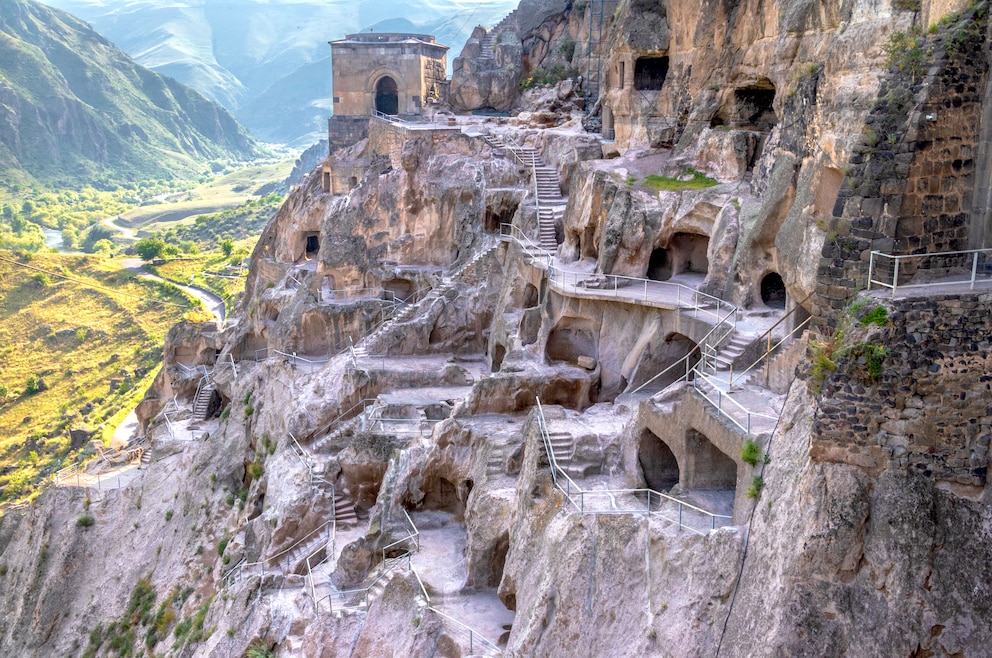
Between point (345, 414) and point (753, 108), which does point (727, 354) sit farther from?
point (345, 414)

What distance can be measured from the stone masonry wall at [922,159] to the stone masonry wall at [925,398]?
3.47 ft

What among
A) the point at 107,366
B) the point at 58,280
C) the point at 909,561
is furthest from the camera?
the point at 58,280

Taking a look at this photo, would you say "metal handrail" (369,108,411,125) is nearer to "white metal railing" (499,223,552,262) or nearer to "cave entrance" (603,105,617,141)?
"cave entrance" (603,105,617,141)

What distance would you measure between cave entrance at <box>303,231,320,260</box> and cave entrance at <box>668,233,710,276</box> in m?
22.5

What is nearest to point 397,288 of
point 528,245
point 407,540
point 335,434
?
point 528,245

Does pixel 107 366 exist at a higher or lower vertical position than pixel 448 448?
lower

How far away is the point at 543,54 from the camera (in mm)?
52250

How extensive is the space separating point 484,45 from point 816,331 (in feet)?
138

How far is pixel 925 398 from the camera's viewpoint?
12.0m

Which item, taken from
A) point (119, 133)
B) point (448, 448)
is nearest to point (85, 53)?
point (119, 133)

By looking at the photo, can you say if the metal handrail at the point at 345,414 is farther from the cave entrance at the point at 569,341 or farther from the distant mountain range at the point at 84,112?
the distant mountain range at the point at 84,112

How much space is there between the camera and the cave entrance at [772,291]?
2231 centimetres

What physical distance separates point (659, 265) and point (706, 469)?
1236 centimetres

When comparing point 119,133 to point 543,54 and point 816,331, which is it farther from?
point 816,331
